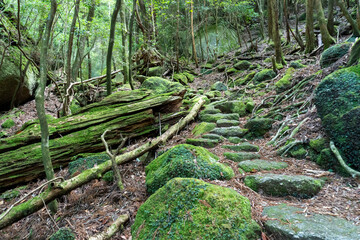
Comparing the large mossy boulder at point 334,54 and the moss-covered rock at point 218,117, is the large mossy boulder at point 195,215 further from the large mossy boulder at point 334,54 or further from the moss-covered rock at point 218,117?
the large mossy boulder at point 334,54

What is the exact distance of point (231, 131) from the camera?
5.39 m

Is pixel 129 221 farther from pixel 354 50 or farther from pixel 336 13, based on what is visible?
pixel 336 13

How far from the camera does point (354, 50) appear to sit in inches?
177

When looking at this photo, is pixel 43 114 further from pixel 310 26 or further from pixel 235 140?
pixel 310 26

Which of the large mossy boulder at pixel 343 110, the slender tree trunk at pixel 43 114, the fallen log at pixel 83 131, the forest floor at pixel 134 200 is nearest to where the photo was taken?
the forest floor at pixel 134 200

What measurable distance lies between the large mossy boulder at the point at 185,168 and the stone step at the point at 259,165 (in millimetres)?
336

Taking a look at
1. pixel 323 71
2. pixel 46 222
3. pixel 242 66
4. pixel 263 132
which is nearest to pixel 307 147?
pixel 263 132

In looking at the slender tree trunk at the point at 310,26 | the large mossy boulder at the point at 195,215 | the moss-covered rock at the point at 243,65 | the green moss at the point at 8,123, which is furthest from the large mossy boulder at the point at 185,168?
the moss-covered rock at the point at 243,65

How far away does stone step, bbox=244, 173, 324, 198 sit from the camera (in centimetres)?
273

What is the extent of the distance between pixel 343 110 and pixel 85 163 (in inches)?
213

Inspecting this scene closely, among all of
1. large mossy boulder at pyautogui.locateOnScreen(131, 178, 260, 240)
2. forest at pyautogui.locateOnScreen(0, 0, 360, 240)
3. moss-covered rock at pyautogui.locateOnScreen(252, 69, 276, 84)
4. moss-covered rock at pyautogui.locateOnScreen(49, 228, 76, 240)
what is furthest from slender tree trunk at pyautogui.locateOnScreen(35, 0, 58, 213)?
moss-covered rock at pyautogui.locateOnScreen(252, 69, 276, 84)

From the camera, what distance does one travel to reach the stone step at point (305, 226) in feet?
5.90

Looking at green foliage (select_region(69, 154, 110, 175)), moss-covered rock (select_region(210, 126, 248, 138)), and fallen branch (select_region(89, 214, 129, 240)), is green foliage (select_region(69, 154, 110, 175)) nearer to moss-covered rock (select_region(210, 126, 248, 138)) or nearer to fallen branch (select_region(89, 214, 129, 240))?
fallen branch (select_region(89, 214, 129, 240))

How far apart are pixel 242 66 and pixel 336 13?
378 inches
